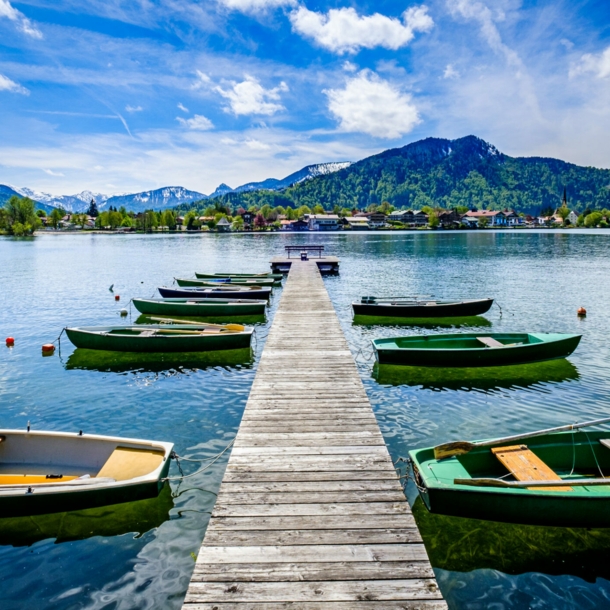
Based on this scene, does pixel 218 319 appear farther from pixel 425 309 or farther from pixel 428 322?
pixel 428 322

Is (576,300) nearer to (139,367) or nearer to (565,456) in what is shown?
(565,456)

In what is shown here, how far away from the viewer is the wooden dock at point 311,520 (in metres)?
5.64

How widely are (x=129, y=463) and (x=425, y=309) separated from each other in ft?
69.7

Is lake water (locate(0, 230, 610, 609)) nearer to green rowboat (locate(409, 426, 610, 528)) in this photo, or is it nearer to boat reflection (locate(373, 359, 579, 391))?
boat reflection (locate(373, 359, 579, 391))

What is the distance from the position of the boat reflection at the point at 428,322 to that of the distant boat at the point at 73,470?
19591 mm

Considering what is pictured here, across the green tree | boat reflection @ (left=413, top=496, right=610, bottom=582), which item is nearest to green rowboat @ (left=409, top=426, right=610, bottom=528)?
boat reflection @ (left=413, top=496, right=610, bottom=582)

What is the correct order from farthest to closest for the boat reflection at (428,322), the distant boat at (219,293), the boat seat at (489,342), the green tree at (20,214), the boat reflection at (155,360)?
the green tree at (20,214) < the distant boat at (219,293) < the boat reflection at (428,322) < the boat reflection at (155,360) < the boat seat at (489,342)

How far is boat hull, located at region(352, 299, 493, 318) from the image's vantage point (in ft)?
88.7

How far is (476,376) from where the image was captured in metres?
18.0

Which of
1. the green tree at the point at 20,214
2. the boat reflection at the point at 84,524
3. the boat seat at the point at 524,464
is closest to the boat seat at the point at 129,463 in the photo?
the boat reflection at the point at 84,524

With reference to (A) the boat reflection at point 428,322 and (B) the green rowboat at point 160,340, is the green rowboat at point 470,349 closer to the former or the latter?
(B) the green rowboat at point 160,340

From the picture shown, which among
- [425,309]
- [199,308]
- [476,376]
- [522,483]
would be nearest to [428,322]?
[425,309]

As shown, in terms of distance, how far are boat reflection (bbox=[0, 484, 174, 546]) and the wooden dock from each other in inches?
87.3

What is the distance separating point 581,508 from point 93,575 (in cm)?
865
